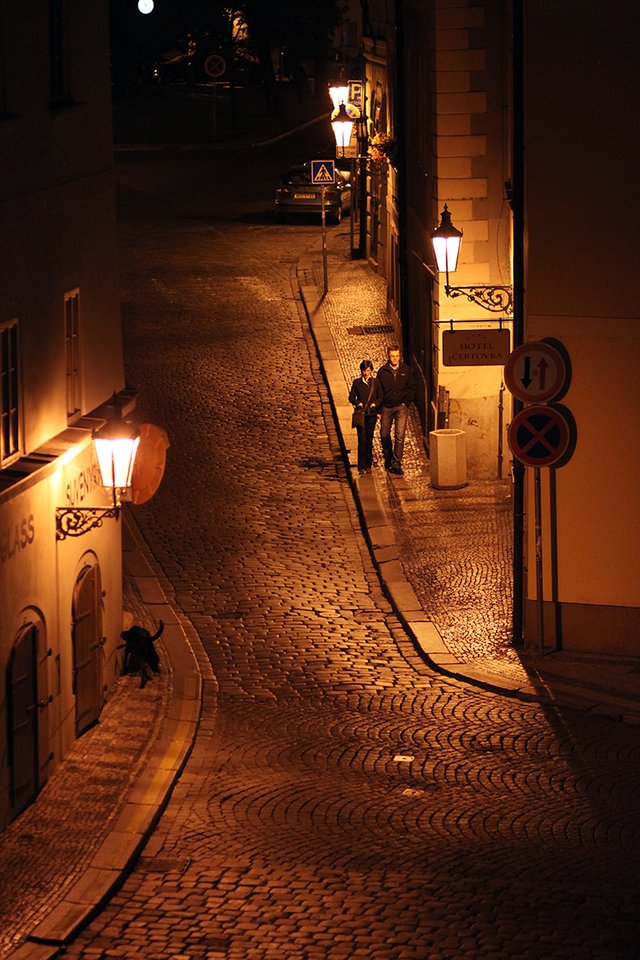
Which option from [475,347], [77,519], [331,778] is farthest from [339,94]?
[331,778]

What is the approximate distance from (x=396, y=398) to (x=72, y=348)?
8703 millimetres

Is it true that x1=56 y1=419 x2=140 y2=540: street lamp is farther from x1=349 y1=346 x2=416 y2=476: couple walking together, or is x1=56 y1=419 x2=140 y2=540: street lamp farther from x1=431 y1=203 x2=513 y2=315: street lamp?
x1=349 y1=346 x2=416 y2=476: couple walking together

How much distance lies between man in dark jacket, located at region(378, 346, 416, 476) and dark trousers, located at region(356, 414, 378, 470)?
170 millimetres

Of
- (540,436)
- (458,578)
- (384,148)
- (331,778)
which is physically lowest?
(331,778)

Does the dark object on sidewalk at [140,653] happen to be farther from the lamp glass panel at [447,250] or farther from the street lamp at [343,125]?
the street lamp at [343,125]

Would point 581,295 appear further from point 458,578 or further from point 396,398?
point 396,398

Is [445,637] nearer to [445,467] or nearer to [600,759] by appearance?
[600,759]

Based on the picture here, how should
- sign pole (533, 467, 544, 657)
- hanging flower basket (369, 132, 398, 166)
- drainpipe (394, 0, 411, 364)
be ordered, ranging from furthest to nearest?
hanging flower basket (369, 132, 398, 166)
drainpipe (394, 0, 411, 364)
sign pole (533, 467, 544, 657)

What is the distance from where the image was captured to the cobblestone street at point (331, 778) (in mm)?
11125

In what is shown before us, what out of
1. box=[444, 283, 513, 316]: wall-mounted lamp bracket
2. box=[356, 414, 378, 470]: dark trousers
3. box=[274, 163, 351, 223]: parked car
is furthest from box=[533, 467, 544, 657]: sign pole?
box=[274, 163, 351, 223]: parked car

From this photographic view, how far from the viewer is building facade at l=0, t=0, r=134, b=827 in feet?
43.0

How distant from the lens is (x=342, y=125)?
34.2 metres

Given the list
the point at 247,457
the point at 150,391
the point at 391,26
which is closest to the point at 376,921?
the point at 247,457

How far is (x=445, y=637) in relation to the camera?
17672 mm
